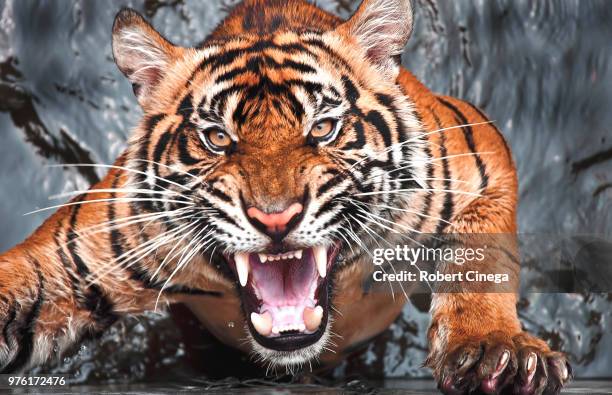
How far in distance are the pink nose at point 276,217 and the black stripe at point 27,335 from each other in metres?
0.50

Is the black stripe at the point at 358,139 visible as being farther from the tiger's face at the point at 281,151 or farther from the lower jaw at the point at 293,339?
the lower jaw at the point at 293,339

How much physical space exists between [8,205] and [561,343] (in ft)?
4.57

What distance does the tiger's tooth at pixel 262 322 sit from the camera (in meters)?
1.52

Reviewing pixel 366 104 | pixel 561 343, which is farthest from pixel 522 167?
pixel 366 104

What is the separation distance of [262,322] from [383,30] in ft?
1.88

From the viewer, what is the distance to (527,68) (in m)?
2.45

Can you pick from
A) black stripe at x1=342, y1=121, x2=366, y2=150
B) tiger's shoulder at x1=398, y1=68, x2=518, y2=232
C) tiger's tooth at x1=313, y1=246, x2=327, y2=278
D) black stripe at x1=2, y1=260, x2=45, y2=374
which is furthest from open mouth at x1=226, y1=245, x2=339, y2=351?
black stripe at x1=2, y1=260, x2=45, y2=374

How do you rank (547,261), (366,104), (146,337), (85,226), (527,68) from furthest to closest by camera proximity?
(527,68)
(146,337)
(547,261)
(85,226)
(366,104)

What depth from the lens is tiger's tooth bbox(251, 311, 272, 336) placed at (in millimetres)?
1521

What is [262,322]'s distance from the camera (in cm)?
153

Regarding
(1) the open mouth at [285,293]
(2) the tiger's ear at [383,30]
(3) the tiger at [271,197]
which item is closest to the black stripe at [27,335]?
(3) the tiger at [271,197]

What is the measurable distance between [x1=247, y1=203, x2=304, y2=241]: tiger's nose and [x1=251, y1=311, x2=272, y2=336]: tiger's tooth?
0.55 ft

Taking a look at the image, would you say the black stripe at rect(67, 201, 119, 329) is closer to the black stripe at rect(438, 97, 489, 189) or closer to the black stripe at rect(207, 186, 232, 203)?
the black stripe at rect(207, 186, 232, 203)

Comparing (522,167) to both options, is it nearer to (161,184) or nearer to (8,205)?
(161,184)
